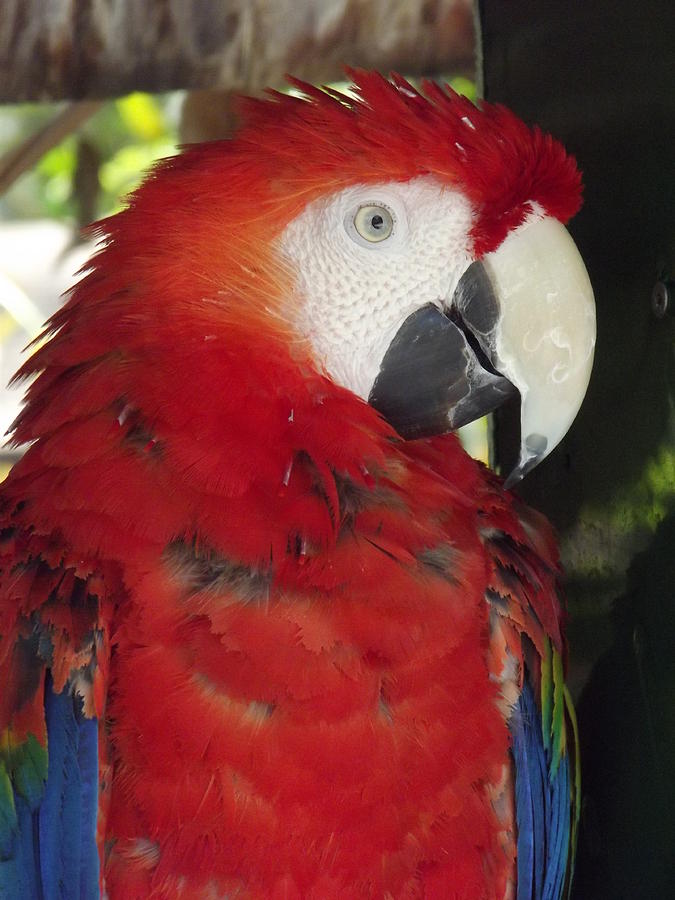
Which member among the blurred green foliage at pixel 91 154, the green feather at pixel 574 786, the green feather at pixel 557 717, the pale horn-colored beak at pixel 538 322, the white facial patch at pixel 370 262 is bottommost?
the green feather at pixel 574 786

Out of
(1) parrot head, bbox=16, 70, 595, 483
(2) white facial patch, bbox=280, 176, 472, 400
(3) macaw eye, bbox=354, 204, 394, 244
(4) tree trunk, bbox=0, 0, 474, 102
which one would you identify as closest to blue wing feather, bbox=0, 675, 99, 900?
(1) parrot head, bbox=16, 70, 595, 483

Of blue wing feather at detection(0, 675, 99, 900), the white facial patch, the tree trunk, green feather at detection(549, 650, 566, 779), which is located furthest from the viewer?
the tree trunk

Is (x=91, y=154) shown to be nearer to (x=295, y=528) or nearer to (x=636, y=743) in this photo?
(x=295, y=528)

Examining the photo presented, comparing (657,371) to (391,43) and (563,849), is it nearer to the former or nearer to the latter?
(563,849)

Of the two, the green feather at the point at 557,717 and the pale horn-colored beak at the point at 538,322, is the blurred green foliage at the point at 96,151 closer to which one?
the pale horn-colored beak at the point at 538,322

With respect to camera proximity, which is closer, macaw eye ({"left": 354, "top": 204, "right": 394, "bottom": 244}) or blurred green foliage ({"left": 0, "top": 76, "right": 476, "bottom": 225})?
macaw eye ({"left": 354, "top": 204, "right": 394, "bottom": 244})

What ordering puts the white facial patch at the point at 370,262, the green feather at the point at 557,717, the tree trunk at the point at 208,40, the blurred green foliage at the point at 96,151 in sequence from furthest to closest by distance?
the blurred green foliage at the point at 96,151, the tree trunk at the point at 208,40, the green feather at the point at 557,717, the white facial patch at the point at 370,262

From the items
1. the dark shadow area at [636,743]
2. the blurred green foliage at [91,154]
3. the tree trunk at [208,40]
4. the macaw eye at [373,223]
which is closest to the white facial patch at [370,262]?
the macaw eye at [373,223]

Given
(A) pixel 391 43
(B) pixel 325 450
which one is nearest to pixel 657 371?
(B) pixel 325 450

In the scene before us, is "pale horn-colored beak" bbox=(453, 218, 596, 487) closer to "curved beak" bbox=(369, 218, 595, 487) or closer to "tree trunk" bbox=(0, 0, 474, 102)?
"curved beak" bbox=(369, 218, 595, 487)

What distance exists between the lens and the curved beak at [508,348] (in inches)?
36.9

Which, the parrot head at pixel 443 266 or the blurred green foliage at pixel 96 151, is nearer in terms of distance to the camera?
the parrot head at pixel 443 266

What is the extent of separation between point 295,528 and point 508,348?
0.94ft

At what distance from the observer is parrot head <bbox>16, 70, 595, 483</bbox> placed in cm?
94
